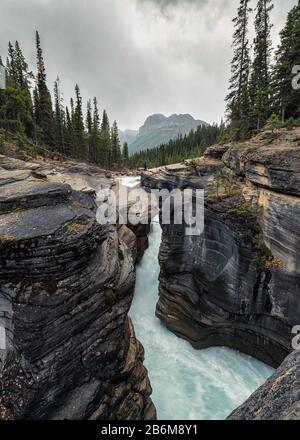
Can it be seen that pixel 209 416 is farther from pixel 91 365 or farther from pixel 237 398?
pixel 91 365

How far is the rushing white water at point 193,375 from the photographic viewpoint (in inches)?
499

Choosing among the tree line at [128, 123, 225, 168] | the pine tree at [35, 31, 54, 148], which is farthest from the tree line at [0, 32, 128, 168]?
the tree line at [128, 123, 225, 168]

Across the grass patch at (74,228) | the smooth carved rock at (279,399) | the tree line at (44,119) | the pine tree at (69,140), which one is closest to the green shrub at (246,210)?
the grass patch at (74,228)

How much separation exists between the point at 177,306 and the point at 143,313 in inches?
126

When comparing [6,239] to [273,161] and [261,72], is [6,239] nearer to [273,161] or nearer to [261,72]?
[273,161]

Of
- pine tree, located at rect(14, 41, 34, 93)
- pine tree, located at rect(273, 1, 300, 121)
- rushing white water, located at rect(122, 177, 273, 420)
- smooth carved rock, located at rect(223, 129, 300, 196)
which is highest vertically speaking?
pine tree, located at rect(14, 41, 34, 93)

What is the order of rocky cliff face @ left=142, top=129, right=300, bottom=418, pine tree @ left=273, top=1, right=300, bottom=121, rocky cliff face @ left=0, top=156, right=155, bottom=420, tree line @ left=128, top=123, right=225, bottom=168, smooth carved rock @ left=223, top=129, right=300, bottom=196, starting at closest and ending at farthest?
rocky cliff face @ left=0, top=156, right=155, bottom=420 < smooth carved rock @ left=223, top=129, right=300, bottom=196 < rocky cliff face @ left=142, top=129, right=300, bottom=418 < pine tree @ left=273, top=1, right=300, bottom=121 < tree line @ left=128, top=123, right=225, bottom=168

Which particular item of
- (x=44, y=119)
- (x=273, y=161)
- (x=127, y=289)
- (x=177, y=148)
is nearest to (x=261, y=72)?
(x=273, y=161)

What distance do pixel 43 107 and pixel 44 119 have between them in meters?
2.34

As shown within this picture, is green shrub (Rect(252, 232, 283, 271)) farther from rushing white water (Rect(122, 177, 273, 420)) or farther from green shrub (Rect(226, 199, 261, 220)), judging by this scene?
rushing white water (Rect(122, 177, 273, 420))

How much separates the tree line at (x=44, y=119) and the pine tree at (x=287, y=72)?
31.9 meters

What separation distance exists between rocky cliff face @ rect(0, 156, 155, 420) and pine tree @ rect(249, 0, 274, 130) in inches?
746

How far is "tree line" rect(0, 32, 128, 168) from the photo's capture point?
1442 inches
